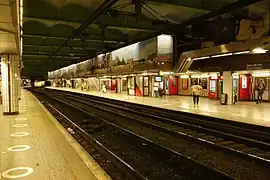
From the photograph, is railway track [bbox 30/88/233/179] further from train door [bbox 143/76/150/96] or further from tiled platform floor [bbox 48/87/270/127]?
train door [bbox 143/76/150/96]

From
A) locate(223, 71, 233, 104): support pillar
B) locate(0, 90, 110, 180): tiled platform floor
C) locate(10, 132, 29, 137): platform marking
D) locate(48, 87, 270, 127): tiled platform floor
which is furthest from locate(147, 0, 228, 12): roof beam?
locate(10, 132, 29, 137): platform marking

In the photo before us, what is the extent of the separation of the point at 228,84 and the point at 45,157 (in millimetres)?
13881

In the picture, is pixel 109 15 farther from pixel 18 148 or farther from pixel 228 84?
pixel 228 84

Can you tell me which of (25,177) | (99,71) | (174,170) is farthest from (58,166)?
(99,71)

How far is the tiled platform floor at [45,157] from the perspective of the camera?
4484 mm

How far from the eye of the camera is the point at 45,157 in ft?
17.9

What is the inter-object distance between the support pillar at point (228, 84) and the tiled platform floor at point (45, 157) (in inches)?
469

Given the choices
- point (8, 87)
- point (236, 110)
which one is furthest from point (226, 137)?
point (8, 87)

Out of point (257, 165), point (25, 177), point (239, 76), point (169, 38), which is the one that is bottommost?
point (257, 165)

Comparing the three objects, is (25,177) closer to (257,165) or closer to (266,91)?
(257,165)

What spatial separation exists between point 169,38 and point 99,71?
519 inches

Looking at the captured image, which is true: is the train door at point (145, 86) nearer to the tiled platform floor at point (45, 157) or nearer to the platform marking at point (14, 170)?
the tiled platform floor at point (45, 157)

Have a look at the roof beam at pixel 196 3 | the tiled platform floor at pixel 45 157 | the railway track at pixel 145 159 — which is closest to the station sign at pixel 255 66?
the roof beam at pixel 196 3

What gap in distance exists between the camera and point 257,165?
628cm
